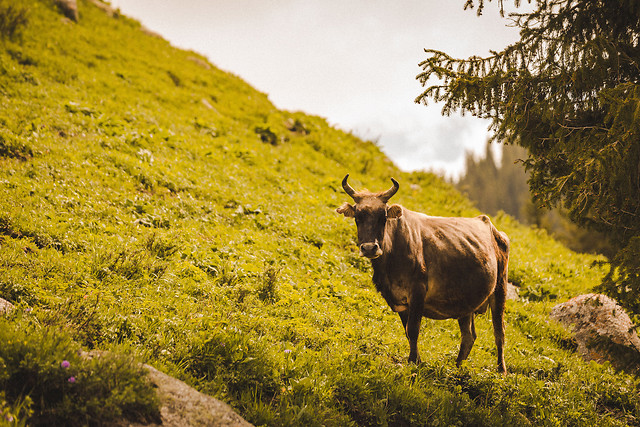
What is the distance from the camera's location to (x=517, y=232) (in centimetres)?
2083

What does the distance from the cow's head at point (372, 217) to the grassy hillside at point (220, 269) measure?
1783 millimetres

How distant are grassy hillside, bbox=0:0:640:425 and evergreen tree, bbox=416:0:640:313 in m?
3.05

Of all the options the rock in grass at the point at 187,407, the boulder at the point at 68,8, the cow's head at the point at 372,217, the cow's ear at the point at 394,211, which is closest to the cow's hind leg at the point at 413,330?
the cow's head at the point at 372,217

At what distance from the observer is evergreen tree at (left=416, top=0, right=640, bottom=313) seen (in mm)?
5094

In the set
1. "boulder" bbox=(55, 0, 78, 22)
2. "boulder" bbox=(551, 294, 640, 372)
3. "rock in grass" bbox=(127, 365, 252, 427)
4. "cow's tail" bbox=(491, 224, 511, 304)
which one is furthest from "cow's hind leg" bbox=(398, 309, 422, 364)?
"boulder" bbox=(55, 0, 78, 22)

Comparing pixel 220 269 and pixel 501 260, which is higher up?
pixel 501 260

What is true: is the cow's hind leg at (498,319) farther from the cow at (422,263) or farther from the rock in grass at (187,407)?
the rock in grass at (187,407)

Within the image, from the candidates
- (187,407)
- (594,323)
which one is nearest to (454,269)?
(187,407)

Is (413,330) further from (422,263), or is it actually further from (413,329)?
(422,263)

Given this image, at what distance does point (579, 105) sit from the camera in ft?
20.3

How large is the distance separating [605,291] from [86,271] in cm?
788

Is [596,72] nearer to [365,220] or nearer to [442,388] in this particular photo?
[365,220]

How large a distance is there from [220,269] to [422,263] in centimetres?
418

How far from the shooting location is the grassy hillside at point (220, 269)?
546 cm
